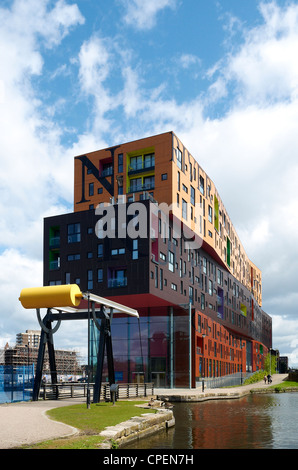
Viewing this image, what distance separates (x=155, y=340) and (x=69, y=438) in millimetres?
41888

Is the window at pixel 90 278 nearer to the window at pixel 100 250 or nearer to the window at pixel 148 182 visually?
the window at pixel 100 250

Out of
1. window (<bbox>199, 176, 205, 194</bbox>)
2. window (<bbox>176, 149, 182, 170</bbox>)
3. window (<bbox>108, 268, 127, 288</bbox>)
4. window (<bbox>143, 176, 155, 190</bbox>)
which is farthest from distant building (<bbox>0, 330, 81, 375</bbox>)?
window (<bbox>176, 149, 182, 170</bbox>)

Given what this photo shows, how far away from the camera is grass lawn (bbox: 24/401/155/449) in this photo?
1424cm

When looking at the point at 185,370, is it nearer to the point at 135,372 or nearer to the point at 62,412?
the point at 135,372

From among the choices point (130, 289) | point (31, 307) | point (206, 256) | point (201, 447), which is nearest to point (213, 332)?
point (206, 256)

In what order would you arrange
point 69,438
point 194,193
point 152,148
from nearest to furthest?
point 69,438, point 152,148, point 194,193

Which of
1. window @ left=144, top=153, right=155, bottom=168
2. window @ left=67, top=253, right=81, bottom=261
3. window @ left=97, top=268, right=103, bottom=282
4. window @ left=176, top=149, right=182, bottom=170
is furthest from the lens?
window @ left=144, top=153, right=155, bottom=168

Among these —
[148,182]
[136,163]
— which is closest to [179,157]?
[148,182]

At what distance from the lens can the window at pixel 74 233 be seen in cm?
6006

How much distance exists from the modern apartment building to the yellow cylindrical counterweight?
2555 centimetres

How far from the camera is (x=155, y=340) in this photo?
56750mm

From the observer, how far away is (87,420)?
19.5 metres

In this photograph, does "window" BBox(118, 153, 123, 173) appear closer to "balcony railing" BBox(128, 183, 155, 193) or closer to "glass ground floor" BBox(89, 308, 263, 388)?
"balcony railing" BBox(128, 183, 155, 193)

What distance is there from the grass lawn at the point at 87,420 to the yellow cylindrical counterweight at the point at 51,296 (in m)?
5.38
